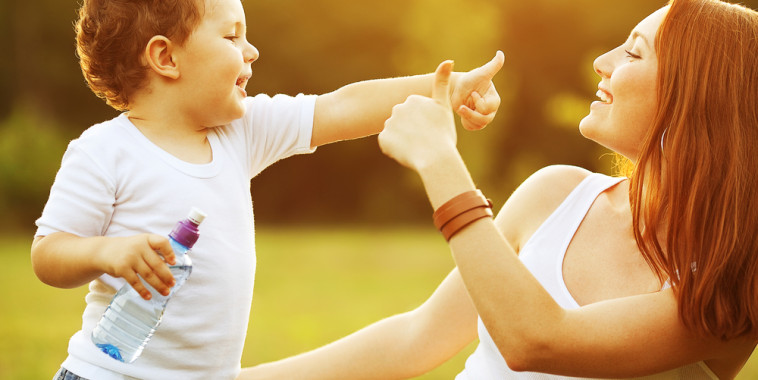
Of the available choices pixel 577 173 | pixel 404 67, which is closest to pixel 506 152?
pixel 404 67

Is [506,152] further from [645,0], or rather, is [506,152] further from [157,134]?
[157,134]

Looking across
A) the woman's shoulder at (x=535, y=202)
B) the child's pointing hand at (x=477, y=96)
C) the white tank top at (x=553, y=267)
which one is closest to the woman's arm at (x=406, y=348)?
the white tank top at (x=553, y=267)

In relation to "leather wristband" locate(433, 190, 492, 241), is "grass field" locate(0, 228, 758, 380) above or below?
below

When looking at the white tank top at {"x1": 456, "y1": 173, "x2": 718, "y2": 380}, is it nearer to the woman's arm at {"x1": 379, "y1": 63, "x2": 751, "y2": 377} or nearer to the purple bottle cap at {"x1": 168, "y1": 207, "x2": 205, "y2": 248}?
the woman's arm at {"x1": 379, "y1": 63, "x2": 751, "y2": 377}

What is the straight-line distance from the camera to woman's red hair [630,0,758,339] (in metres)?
2.01

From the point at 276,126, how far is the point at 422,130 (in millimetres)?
513

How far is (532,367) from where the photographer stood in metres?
1.99

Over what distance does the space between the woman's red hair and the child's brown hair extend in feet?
3.96

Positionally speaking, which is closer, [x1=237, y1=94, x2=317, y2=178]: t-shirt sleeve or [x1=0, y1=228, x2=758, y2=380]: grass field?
[x1=237, y1=94, x2=317, y2=178]: t-shirt sleeve

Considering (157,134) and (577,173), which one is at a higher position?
(157,134)

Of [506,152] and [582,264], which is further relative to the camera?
[506,152]

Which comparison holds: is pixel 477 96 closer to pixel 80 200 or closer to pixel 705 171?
pixel 705 171

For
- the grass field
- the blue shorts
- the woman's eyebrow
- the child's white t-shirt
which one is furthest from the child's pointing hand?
the grass field

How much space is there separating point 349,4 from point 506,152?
469 centimetres
